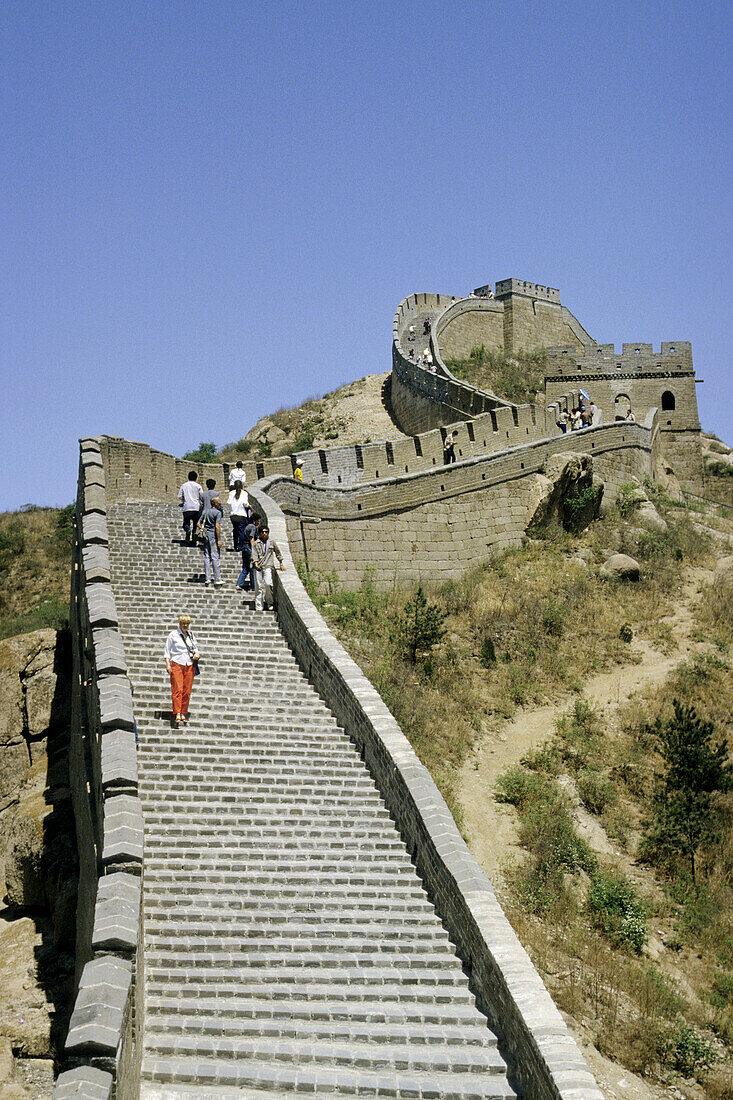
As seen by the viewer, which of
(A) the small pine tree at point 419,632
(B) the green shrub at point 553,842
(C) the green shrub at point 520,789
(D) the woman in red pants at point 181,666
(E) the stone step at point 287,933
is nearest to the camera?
(E) the stone step at point 287,933

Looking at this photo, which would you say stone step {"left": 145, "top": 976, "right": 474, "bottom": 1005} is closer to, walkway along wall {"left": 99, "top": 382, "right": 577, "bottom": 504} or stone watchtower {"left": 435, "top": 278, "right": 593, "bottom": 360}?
walkway along wall {"left": 99, "top": 382, "right": 577, "bottom": 504}

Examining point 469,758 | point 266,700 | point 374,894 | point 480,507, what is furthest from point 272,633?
point 480,507

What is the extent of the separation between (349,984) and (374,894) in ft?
3.39

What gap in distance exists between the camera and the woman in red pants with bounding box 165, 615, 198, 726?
9.91 meters

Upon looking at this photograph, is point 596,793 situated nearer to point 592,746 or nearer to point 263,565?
point 592,746

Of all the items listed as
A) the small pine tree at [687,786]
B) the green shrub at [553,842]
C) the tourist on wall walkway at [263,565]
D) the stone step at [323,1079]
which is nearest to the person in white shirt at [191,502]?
the tourist on wall walkway at [263,565]

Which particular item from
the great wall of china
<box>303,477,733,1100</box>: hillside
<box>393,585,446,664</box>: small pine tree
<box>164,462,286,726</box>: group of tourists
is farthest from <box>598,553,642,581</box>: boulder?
<box>164,462,286,726</box>: group of tourists

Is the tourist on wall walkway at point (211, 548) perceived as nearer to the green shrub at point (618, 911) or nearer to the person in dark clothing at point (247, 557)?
the person in dark clothing at point (247, 557)

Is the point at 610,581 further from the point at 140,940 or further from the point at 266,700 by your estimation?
the point at 140,940

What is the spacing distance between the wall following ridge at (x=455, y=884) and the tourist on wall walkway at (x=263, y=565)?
0.76m

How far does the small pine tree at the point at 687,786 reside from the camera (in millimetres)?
12492

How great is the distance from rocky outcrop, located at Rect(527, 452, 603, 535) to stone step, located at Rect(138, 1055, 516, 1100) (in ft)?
47.6

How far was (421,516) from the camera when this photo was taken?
19.2m

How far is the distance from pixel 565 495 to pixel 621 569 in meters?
2.40
